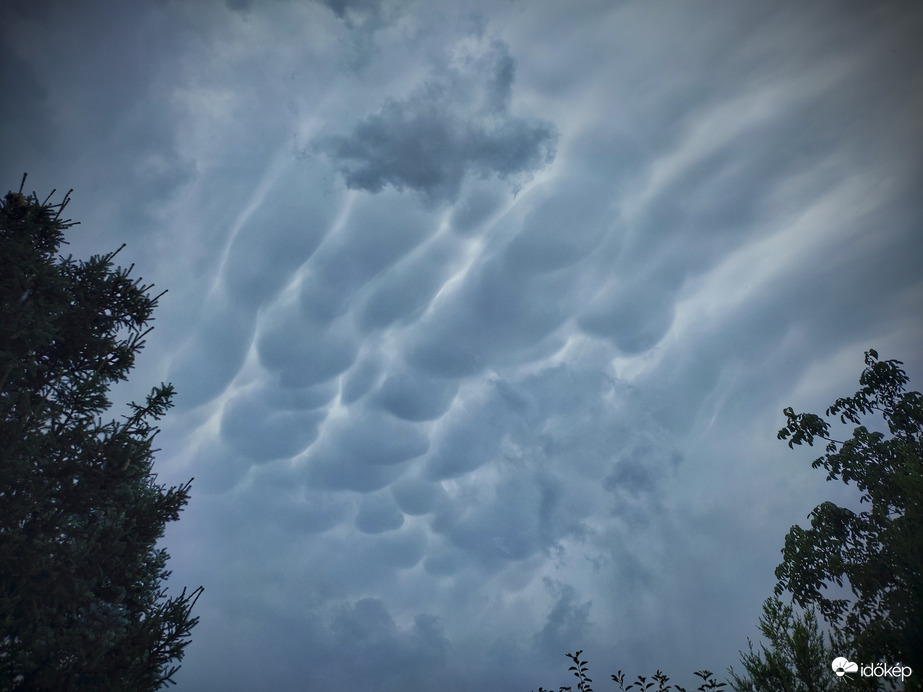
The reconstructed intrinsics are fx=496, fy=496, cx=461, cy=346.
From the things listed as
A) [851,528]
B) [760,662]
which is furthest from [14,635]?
[851,528]

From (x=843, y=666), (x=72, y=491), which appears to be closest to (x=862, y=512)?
(x=843, y=666)

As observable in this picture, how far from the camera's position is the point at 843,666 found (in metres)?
14.9

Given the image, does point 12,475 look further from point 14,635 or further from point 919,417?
point 919,417

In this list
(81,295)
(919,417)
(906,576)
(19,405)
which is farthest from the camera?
(919,417)

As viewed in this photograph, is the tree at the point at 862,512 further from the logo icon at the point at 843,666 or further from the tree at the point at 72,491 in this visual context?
the tree at the point at 72,491

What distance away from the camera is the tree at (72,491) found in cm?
1070

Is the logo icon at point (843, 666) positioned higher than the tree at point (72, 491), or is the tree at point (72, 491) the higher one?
the tree at point (72, 491)

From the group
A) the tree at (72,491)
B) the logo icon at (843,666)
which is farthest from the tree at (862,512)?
the tree at (72,491)

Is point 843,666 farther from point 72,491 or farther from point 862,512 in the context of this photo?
point 72,491

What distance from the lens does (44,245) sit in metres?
14.3

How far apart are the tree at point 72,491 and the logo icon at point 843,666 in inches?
728

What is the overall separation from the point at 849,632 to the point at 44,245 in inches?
1219

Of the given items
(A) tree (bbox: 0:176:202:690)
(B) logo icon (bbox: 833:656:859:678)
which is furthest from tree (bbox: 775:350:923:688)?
(A) tree (bbox: 0:176:202:690)

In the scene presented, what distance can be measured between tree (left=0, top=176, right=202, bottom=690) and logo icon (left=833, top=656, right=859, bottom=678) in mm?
18479
